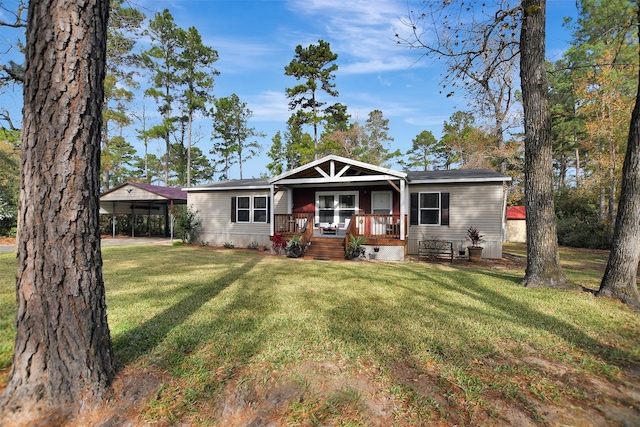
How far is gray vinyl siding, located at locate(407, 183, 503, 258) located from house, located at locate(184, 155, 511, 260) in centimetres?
3

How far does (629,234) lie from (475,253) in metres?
5.23

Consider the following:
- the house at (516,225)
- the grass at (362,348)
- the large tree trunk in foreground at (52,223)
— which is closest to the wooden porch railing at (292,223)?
the grass at (362,348)

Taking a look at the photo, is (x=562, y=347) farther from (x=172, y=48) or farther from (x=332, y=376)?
(x=172, y=48)

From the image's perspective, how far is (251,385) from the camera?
2.56m

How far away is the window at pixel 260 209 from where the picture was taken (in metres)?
13.8

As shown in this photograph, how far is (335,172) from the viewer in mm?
11688

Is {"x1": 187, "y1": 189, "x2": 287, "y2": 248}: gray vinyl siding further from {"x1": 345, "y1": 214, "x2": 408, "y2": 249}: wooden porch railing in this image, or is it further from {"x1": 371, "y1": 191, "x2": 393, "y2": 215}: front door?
{"x1": 371, "y1": 191, "x2": 393, "y2": 215}: front door

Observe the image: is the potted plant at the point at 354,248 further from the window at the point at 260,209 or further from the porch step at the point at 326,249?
the window at the point at 260,209

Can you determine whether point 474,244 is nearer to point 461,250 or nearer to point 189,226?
point 461,250

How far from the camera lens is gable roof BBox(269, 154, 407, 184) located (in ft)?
33.9

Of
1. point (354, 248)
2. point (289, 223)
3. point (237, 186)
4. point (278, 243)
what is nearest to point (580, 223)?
point (354, 248)

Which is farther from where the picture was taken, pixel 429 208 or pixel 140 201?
pixel 140 201

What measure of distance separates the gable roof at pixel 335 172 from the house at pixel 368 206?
27 mm

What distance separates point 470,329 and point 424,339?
82 centimetres
